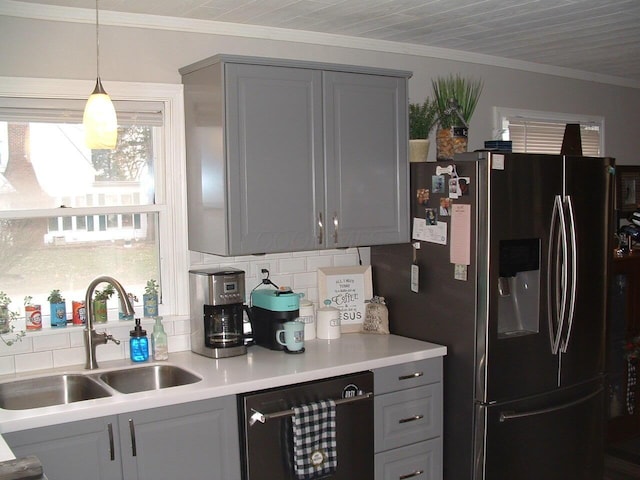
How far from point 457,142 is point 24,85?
196 centimetres

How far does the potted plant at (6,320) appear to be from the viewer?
2.91 metres

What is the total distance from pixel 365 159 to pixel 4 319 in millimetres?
1707

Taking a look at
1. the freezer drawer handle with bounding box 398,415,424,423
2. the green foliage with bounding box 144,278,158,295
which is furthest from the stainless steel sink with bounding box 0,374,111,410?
the freezer drawer handle with bounding box 398,415,424,423

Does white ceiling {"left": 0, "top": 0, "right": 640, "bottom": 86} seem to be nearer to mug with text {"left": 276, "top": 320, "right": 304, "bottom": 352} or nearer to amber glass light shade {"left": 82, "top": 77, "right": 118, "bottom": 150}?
amber glass light shade {"left": 82, "top": 77, "right": 118, "bottom": 150}

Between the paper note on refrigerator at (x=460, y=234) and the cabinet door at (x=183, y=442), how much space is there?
3.88 ft

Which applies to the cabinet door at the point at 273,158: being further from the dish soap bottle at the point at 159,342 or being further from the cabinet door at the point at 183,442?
the cabinet door at the point at 183,442

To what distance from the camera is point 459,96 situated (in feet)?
12.1

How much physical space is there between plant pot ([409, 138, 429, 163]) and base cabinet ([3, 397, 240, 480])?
1.54m

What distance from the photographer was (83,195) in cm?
315

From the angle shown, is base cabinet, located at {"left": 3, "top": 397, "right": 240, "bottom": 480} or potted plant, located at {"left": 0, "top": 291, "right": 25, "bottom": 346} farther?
potted plant, located at {"left": 0, "top": 291, "right": 25, "bottom": 346}

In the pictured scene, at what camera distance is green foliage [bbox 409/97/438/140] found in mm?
3641

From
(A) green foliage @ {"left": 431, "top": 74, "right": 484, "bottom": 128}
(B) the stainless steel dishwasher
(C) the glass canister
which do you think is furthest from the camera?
(A) green foliage @ {"left": 431, "top": 74, "right": 484, "bottom": 128}

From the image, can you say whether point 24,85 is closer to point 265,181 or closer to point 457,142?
point 265,181

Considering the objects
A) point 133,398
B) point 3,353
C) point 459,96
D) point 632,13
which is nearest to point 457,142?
point 459,96
